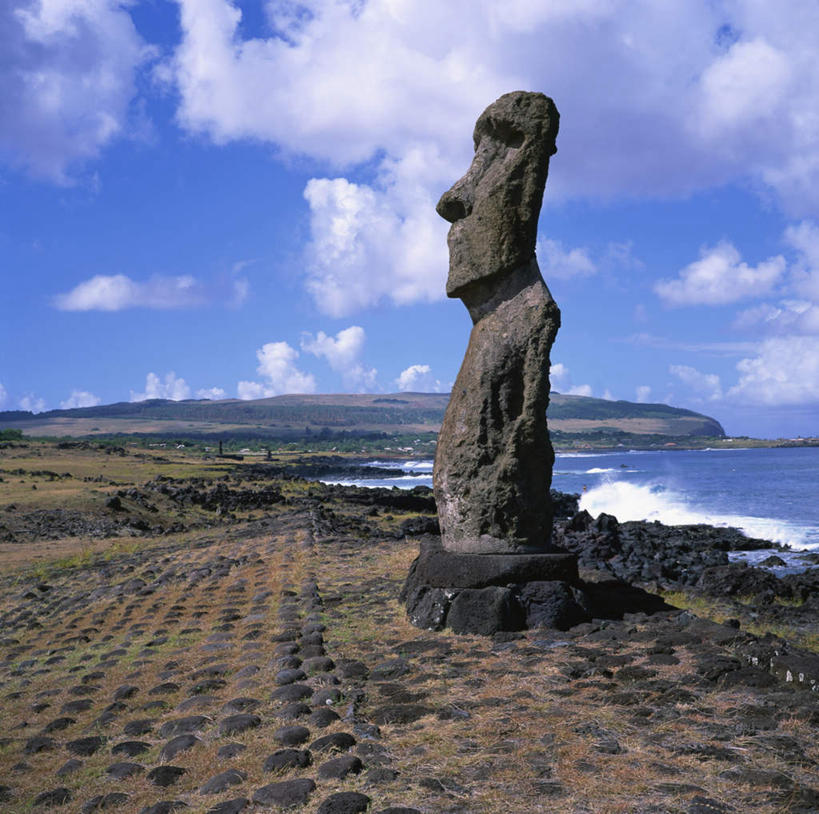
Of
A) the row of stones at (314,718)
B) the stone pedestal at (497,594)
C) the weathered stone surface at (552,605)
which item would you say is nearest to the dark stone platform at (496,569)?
the stone pedestal at (497,594)

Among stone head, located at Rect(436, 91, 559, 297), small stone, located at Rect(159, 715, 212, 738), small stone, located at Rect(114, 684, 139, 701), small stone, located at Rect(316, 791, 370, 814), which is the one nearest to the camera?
small stone, located at Rect(316, 791, 370, 814)

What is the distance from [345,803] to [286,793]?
0.39m

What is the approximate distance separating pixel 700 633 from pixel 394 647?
279cm

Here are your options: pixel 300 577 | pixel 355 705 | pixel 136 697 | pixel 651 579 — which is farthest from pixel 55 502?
pixel 355 705

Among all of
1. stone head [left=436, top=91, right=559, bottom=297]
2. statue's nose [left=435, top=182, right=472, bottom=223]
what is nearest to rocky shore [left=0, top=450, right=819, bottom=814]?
stone head [left=436, top=91, right=559, bottom=297]

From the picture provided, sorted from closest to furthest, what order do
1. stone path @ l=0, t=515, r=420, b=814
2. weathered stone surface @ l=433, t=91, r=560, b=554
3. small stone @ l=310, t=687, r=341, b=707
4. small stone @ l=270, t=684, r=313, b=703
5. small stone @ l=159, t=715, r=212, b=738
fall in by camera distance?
stone path @ l=0, t=515, r=420, b=814, small stone @ l=159, t=715, r=212, b=738, small stone @ l=310, t=687, r=341, b=707, small stone @ l=270, t=684, r=313, b=703, weathered stone surface @ l=433, t=91, r=560, b=554

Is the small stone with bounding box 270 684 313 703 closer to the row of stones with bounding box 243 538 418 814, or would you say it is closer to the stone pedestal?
the row of stones with bounding box 243 538 418 814

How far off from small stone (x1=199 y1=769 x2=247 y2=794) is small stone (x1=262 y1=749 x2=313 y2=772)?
160 mm

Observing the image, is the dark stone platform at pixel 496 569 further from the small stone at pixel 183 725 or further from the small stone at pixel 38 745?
the small stone at pixel 38 745

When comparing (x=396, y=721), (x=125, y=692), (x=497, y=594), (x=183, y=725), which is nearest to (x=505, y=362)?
(x=497, y=594)

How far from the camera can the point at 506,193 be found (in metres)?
8.55

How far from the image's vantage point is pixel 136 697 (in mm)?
6574

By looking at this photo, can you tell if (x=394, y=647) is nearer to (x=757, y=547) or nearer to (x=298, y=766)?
(x=298, y=766)

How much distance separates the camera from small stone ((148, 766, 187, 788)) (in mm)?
4629
